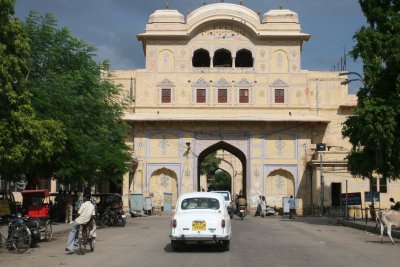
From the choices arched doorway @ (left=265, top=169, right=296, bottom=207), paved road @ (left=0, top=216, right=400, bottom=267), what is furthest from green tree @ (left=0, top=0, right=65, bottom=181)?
arched doorway @ (left=265, top=169, right=296, bottom=207)

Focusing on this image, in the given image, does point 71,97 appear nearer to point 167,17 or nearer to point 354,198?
point 354,198

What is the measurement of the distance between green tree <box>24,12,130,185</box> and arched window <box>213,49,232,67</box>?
20.5 meters

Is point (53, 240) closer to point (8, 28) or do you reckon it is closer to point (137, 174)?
point (8, 28)

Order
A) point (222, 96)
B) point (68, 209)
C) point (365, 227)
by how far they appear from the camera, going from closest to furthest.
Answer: point (365, 227)
point (68, 209)
point (222, 96)

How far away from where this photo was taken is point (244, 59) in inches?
2005

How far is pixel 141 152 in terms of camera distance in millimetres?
47844

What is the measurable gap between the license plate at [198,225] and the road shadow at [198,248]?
0.78 metres

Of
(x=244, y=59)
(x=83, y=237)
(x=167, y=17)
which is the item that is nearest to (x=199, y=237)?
(x=83, y=237)

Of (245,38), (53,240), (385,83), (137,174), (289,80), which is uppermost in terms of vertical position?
(245,38)

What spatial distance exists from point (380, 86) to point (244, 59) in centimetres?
2553

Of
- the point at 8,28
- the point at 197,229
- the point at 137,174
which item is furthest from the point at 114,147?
the point at 197,229

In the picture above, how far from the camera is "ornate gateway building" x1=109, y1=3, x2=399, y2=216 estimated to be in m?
47.5

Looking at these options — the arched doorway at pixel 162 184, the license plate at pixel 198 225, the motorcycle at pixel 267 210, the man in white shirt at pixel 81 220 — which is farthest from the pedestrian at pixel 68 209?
the arched doorway at pixel 162 184

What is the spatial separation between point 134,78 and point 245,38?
9.61m
